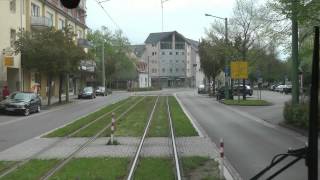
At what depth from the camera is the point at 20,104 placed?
35.9 m

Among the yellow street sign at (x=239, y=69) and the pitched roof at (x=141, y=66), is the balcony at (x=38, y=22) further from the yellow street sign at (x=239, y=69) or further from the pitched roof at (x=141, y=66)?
the pitched roof at (x=141, y=66)

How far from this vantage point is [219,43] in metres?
59.8

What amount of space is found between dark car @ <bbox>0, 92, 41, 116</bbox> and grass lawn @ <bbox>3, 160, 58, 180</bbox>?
23503 millimetres

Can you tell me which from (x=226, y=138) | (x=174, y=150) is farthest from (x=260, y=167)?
(x=226, y=138)

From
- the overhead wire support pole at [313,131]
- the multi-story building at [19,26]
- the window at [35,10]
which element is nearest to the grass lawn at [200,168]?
the overhead wire support pole at [313,131]

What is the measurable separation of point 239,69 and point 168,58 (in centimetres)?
12086

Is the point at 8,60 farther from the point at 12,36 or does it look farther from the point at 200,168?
the point at 200,168

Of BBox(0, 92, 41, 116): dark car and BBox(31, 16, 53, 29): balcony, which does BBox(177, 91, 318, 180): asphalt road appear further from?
BBox(31, 16, 53, 29): balcony

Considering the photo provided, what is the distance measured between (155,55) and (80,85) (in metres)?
88.7

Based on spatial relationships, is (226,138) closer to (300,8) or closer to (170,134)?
(170,134)

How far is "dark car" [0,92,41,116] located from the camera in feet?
117

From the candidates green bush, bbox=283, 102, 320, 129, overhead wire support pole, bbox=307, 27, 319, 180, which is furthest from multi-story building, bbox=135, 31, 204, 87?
overhead wire support pole, bbox=307, 27, 319, 180

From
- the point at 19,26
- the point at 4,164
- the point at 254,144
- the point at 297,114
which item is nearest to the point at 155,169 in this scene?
the point at 4,164

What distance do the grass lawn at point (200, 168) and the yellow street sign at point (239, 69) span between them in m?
38.7
